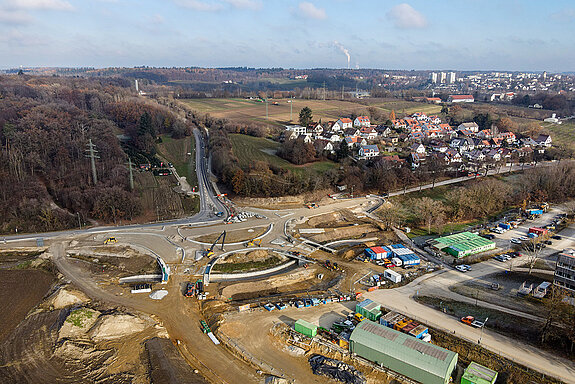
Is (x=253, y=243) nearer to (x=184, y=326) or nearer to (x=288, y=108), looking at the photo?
(x=184, y=326)

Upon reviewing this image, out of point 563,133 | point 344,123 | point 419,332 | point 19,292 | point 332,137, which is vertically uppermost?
point 344,123

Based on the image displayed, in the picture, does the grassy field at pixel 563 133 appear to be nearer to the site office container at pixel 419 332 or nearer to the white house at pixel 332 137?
the white house at pixel 332 137

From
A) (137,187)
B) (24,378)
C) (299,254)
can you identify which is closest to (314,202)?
(299,254)

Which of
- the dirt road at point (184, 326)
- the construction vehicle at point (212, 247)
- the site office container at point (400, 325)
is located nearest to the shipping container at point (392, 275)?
the site office container at point (400, 325)

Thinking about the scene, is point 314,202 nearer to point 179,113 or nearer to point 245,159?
point 245,159

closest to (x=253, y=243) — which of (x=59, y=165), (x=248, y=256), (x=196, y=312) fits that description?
(x=248, y=256)

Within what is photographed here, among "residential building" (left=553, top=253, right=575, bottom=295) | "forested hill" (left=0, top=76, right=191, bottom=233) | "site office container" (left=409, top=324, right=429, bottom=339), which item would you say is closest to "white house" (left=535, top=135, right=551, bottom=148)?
"residential building" (left=553, top=253, right=575, bottom=295)
